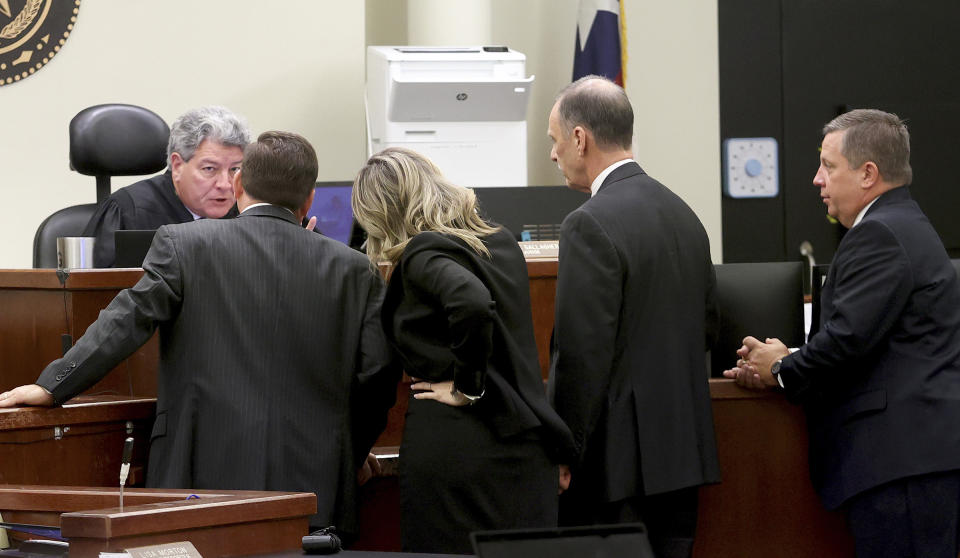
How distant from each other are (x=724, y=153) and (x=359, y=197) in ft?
13.5

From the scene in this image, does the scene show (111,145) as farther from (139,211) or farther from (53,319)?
(53,319)

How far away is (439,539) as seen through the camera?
2355 millimetres

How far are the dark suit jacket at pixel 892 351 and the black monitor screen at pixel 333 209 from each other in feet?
6.07

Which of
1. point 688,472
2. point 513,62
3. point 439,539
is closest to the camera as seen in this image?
point 439,539

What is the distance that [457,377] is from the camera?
2.31 meters

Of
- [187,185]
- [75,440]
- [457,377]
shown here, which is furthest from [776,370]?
[187,185]

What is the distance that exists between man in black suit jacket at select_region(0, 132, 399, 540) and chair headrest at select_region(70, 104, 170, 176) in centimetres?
139

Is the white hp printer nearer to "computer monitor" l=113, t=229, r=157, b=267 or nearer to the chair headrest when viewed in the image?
the chair headrest

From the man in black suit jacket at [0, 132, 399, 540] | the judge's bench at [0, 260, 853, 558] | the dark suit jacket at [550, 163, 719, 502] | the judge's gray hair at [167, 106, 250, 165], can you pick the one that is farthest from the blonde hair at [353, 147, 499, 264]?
the judge's gray hair at [167, 106, 250, 165]

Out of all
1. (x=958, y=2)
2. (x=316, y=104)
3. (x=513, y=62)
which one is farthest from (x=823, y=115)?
(x=316, y=104)

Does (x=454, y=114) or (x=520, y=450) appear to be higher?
(x=454, y=114)

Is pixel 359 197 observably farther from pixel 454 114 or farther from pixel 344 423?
pixel 454 114

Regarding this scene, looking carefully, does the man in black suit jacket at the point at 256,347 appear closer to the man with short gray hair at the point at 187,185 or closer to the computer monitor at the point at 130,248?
the computer monitor at the point at 130,248

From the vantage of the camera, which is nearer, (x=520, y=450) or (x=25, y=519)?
(x=25, y=519)
